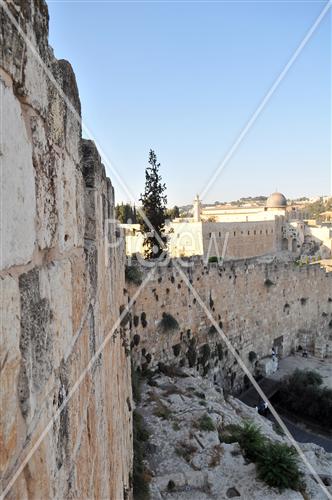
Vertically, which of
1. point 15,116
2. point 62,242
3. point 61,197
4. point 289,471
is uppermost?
point 15,116

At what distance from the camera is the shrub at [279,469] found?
5.99 metres

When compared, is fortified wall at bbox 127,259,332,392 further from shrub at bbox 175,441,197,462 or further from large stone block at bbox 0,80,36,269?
large stone block at bbox 0,80,36,269

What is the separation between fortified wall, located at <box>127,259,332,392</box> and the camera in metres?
9.94

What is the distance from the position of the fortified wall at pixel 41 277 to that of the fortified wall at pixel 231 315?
787 cm

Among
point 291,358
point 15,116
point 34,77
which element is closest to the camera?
point 15,116

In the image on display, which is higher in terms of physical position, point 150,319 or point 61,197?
point 61,197

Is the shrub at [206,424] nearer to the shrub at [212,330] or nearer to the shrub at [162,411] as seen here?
the shrub at [162,411]

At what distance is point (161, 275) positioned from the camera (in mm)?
10188

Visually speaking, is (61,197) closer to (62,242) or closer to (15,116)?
(62,242)

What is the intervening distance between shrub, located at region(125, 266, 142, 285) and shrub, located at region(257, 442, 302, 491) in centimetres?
432

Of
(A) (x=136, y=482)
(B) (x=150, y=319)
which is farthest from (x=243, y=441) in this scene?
(B) (x=150, y=319)

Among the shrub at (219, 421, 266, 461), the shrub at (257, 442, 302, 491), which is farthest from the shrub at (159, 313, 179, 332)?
the shrub at (257, 442, 302, 491)

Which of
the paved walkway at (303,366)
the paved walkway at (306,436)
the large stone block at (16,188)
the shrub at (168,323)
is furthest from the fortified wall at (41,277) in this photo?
the paved walkway at (303,366)

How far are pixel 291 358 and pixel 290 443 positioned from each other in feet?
23.7
